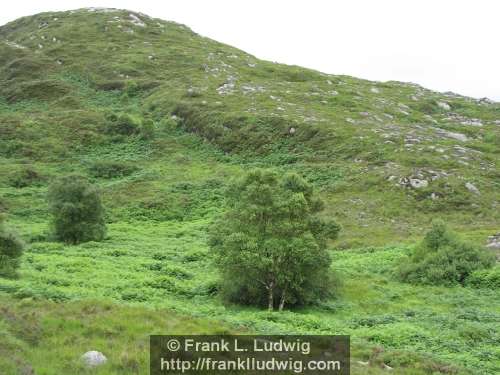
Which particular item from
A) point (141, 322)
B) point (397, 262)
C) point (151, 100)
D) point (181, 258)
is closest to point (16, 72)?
point (151, 100)

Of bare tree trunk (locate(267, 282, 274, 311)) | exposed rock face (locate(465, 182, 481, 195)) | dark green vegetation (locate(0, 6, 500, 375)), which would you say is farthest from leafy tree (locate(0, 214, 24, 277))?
exposed rock face (locate(465, 182, 481, 195))

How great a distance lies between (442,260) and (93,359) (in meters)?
27.1

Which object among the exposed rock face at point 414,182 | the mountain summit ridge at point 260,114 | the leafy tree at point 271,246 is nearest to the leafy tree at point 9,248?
the leafy tree at point 271,246

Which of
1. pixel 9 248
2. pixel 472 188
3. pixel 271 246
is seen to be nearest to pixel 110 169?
pixel 9 248

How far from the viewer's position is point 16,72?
11025cm

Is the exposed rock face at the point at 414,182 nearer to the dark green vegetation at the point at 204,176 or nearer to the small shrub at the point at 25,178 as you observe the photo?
the dark green vegetation at the point at 204,176

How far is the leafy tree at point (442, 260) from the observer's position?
33.8 meters

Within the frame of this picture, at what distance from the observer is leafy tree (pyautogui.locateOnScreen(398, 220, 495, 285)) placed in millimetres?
33812

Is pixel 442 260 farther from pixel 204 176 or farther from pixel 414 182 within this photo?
pixel 204 176

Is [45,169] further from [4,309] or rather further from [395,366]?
[395,366]

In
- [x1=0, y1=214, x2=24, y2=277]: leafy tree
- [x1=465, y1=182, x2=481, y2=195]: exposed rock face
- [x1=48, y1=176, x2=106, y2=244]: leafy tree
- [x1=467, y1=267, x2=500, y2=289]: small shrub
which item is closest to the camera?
[x1=0, y1=214, x2=24, y2=277]: leafy tree

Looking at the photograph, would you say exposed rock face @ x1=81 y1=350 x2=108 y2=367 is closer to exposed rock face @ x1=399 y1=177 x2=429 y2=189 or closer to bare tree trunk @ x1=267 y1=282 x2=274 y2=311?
bare tree trunk @ x1=267 y1=282 x2=274 y2=311

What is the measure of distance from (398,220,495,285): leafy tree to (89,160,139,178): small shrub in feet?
144

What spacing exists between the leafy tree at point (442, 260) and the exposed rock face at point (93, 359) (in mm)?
25103
